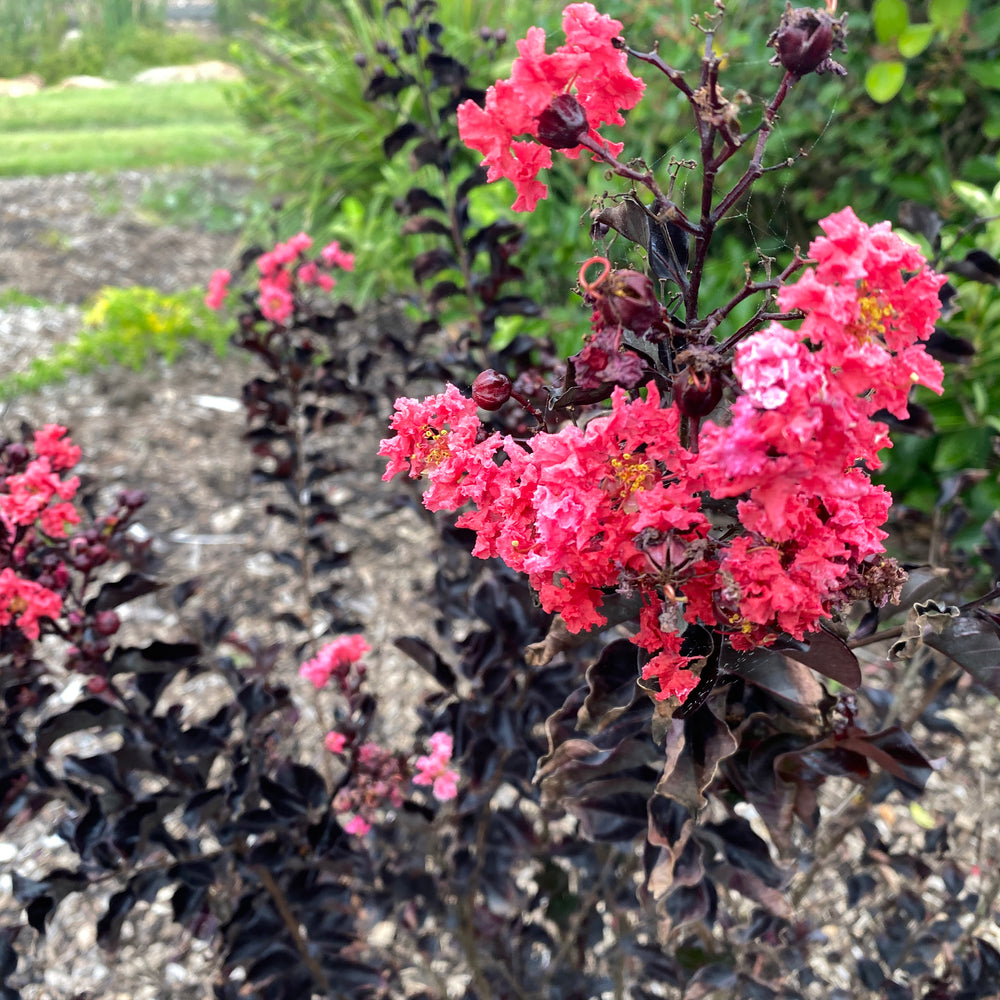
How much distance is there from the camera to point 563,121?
585 millimetres

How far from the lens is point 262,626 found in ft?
8.89

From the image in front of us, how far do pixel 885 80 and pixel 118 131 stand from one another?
26.4 feet

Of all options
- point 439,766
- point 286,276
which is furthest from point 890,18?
point 439,766

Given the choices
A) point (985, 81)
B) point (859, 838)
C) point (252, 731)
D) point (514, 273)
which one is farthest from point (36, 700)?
point (985, 81)

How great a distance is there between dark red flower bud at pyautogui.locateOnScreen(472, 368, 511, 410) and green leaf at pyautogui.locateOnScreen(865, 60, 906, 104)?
2.33 meters

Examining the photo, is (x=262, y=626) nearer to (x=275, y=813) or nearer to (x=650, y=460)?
(x=275, y=813)

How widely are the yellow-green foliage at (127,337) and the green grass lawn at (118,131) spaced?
3.33m

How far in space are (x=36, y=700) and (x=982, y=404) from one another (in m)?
2.52

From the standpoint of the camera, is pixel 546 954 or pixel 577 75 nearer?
pixel 577 75

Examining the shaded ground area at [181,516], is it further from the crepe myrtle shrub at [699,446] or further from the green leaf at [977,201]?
the green leaf at [977,201]

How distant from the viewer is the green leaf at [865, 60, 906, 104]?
7.63ft

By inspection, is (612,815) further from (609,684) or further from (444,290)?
(444,290)

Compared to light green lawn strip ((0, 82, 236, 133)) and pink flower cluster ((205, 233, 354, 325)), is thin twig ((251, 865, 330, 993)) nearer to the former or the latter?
pink flower cluster ((205, 233, 354, 325))

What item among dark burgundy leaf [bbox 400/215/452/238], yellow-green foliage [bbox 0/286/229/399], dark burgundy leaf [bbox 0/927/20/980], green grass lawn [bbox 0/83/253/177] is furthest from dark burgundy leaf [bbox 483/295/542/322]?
green grass lawn [bbox 0/83/253/177]
